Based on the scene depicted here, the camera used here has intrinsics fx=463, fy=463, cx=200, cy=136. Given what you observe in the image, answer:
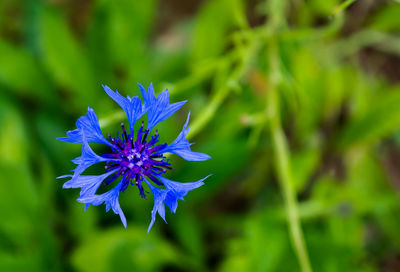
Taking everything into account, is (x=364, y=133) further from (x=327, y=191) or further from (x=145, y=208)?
(x=145, y=208)

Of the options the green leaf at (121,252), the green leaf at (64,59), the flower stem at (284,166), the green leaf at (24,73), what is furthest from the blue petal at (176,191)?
the green leaf at (24,73)

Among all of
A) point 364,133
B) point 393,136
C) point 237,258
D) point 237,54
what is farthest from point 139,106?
point 393,136

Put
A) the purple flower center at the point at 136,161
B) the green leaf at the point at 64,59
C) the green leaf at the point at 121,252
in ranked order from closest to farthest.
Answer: the purple flower center at the point at 136,161, the green leaf at the point at 121,252, the green leaf at the point at 64,59

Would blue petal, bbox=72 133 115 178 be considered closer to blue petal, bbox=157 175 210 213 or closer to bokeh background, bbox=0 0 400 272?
blue petal, bbox=157 175 210 213

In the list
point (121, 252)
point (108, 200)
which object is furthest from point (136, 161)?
point (121, 252)

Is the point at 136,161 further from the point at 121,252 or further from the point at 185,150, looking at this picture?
the point at 121,252

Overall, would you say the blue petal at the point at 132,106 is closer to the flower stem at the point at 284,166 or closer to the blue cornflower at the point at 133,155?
the blue cornflower at the point at 133,155
